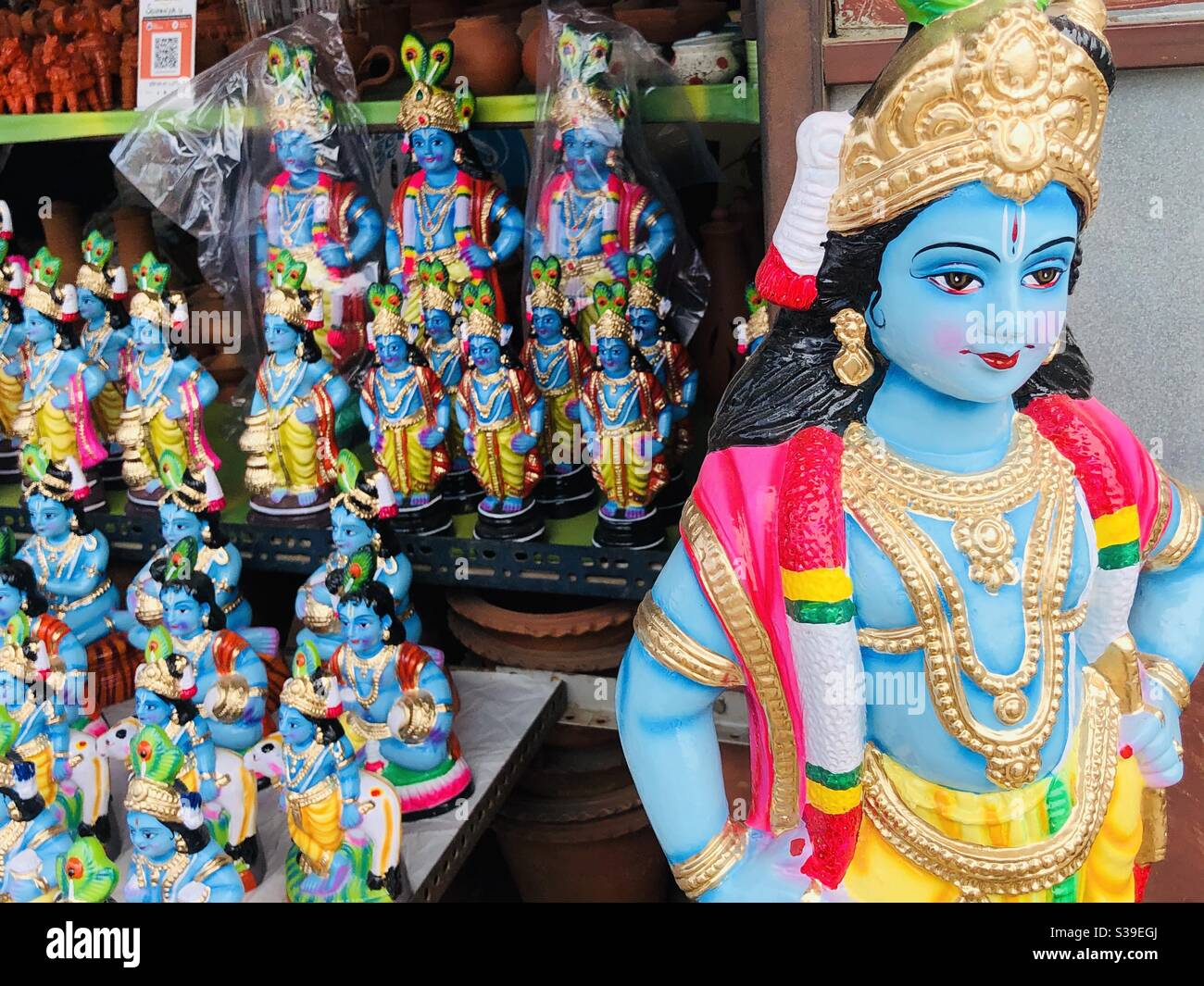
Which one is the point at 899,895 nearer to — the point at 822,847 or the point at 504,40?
the point at 822,847

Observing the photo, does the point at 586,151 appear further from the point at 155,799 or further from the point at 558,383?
the point at 155,799

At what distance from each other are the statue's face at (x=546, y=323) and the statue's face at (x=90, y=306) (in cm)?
102

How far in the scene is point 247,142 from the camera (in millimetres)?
2820

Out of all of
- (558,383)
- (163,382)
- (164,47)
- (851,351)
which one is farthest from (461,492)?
(851,351)

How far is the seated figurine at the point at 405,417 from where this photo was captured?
7.73ft

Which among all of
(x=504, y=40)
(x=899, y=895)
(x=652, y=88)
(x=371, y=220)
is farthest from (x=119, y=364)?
(x=899, y=895)

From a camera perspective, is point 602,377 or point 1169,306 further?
point 602,377

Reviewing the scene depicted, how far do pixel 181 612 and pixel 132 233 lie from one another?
1412 millimetres

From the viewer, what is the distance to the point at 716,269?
2.64 m

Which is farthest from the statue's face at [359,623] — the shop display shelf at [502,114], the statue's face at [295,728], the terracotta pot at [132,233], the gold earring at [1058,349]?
the terracotta pot at [132,233]

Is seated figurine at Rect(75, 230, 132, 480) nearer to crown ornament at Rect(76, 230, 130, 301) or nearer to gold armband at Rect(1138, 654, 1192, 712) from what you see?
crown ornament at Rect(76, 230, 130, 301)

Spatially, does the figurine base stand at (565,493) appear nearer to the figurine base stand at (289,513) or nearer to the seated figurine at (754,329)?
the figurine base stand at (289,513)

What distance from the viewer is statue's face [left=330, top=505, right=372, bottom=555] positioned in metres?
2.17

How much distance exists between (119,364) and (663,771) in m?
2.02
